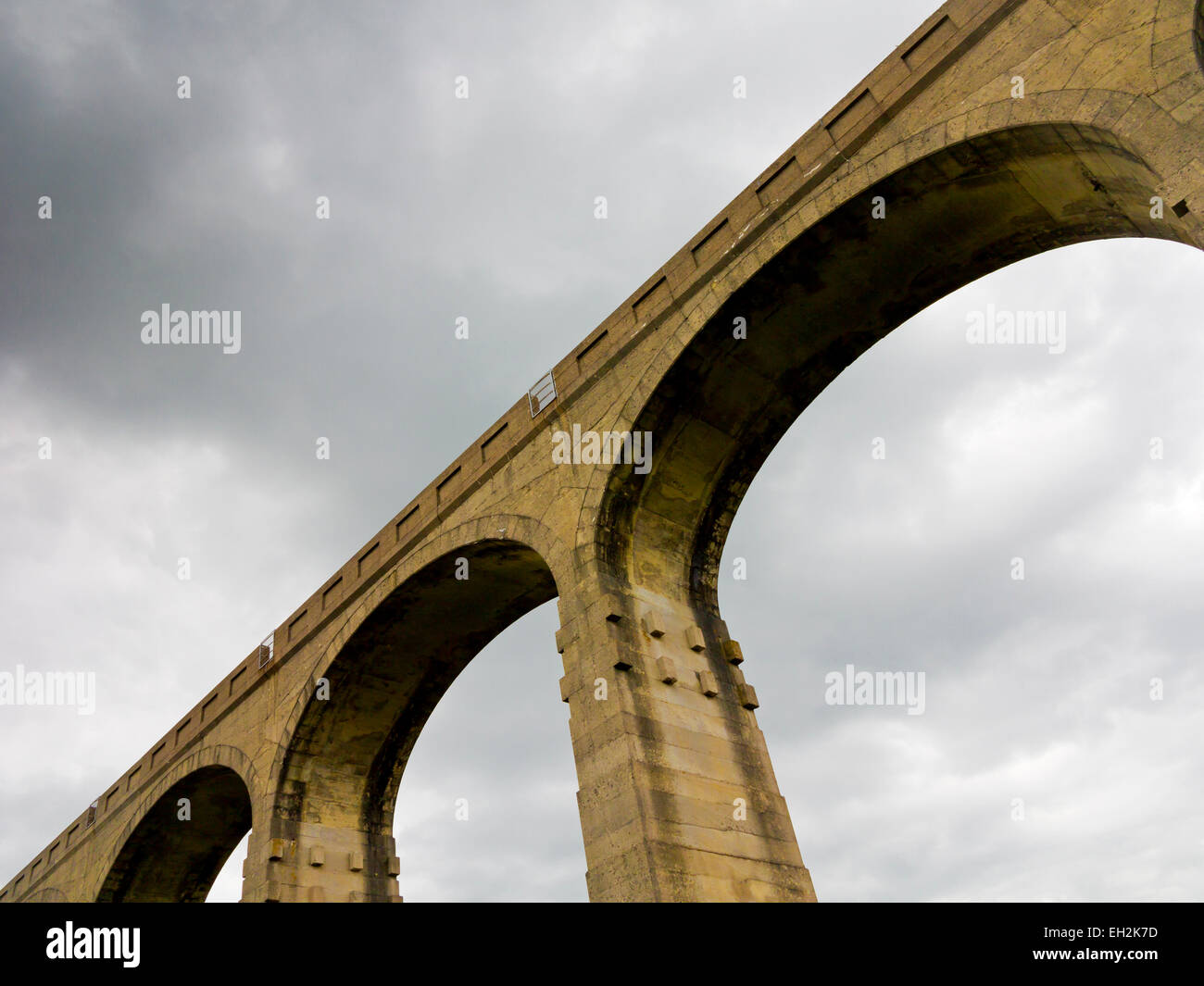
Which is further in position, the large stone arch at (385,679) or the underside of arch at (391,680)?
the underside of arch at (391,680)

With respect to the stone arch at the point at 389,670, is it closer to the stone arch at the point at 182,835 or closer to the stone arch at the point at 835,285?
the stone arch at the point at 835,285

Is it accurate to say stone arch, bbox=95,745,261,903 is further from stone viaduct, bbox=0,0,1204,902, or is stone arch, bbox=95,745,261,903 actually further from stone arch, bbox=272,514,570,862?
stone viaduct, bbox=0,0,1204,902

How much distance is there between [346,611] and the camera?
1537 centimetres

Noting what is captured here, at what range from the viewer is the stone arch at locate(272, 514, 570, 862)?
14.0 metres

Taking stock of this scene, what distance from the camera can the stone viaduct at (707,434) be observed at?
8.13 meters

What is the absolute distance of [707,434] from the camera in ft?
37.7

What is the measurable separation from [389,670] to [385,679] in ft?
0.62

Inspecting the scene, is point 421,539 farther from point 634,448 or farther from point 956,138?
point 956,138

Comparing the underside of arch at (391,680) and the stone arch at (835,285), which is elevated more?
the stone arch at (835,285)

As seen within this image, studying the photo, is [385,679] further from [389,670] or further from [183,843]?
[183,843]

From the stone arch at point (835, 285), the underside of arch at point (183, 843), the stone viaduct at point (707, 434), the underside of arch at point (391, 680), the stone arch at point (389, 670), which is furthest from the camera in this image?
the underside of arch at point (183, 843)

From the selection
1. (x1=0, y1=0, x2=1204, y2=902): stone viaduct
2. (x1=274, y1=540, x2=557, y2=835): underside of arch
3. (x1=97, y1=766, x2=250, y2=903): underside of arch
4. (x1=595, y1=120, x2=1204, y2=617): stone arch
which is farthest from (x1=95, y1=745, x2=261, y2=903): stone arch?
(x1=595, y1=120, x2=1204, y2=617): stone arch

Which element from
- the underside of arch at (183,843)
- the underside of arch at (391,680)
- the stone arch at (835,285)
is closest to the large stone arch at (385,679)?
the underside of arch at (391,680)

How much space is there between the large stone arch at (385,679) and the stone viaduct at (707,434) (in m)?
0.05
